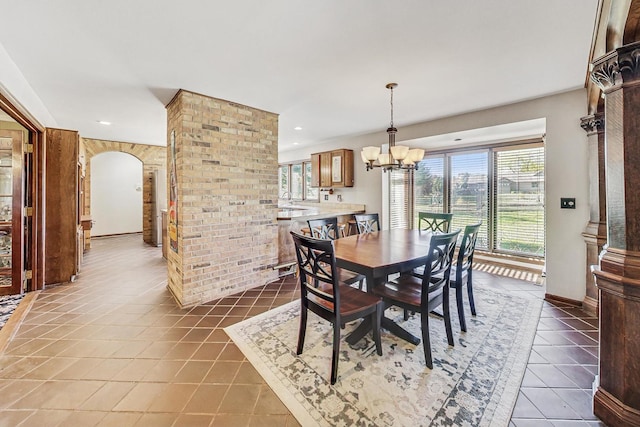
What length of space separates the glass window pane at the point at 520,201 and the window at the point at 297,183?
3.69 meters

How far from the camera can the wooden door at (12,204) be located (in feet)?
10.4

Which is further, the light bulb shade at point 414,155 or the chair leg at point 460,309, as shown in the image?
the light bulb shade at point 414,155

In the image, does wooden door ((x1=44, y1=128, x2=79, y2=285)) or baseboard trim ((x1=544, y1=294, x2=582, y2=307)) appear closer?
baseboard trim ((x1=544, y1=294, x2=582, y2=307))

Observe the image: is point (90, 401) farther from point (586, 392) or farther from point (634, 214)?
point (634, 214)

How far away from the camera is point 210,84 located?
277cm

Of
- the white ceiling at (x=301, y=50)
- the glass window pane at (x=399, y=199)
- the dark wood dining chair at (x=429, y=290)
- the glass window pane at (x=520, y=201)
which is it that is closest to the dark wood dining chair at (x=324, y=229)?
the dark wood dining chair at (x=429, y=290)

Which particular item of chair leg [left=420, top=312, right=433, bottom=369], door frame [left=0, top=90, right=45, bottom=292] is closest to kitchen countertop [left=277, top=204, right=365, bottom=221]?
chair leg [left=420, top=312, right=433, bottom=369]

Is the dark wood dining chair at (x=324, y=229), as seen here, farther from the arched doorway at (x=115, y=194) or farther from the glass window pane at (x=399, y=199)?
the arched doorway at (x=115, y=194)

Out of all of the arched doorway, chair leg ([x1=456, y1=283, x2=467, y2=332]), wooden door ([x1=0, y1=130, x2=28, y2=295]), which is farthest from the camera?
the arched doorway

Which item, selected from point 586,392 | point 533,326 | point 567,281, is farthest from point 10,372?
point 567,281

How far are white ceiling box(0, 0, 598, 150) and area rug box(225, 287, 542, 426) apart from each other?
238 centimetres

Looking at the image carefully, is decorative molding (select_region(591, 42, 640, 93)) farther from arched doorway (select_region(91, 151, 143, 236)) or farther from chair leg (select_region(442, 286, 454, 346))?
arched doorway (select_region(91, 151, 143, 236))

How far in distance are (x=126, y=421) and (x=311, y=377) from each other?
1069mm

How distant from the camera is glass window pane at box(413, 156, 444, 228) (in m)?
5.30
